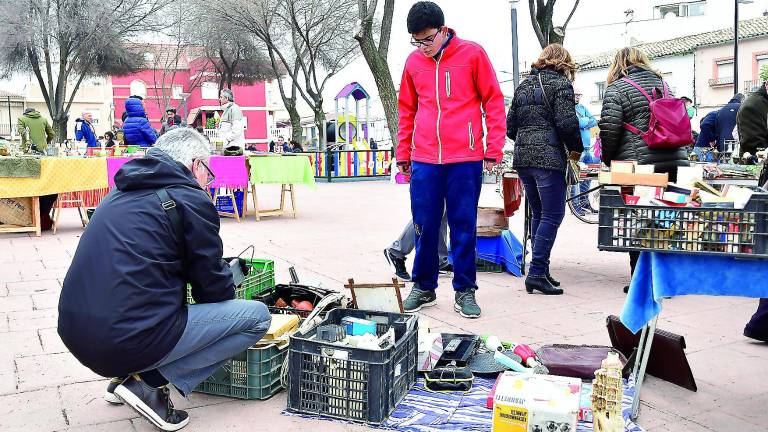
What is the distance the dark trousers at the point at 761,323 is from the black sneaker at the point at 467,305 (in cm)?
168

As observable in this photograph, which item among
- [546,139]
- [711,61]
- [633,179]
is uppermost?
[711,61]

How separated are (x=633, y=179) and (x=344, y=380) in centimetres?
157

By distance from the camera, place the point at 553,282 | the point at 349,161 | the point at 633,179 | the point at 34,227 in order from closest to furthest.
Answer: the point at 633,179, the point at 553,282, the point at 34,227, the point at 349,161

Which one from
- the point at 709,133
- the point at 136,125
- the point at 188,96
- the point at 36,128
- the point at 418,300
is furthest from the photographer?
the point at 188,96

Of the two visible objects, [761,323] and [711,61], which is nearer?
[761,323]

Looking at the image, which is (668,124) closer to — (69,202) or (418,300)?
(418,300)

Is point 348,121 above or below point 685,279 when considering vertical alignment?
above

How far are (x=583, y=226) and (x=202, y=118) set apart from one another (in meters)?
33.7

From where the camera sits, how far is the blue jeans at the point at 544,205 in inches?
215

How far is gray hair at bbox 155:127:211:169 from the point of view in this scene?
3.10 meters

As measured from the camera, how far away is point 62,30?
82.4ft

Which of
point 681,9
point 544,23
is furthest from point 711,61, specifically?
point 544,23

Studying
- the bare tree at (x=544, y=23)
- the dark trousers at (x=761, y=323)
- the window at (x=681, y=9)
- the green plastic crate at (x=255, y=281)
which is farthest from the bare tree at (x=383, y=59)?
the window at (x=681, y=9)

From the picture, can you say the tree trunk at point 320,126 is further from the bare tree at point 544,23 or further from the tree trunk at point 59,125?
the bare tree at point 544,23
